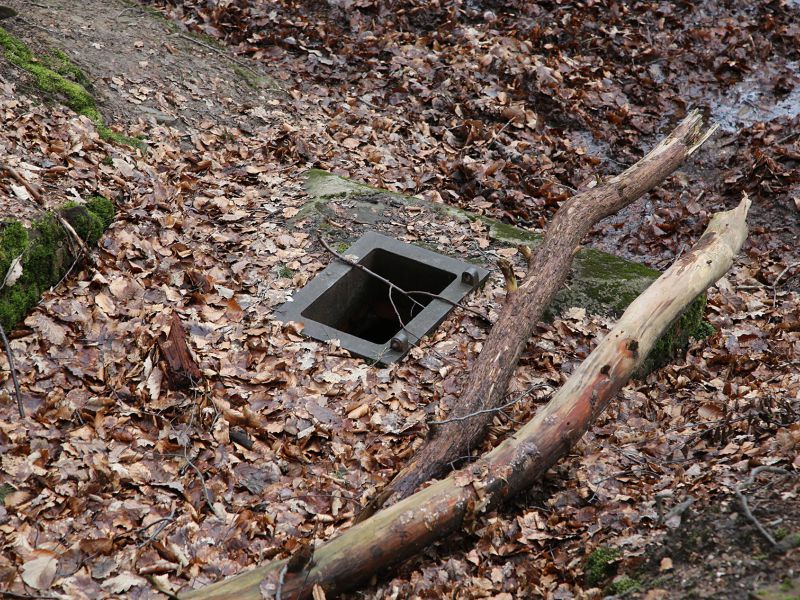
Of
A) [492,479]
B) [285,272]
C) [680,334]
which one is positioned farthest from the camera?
[285,272]

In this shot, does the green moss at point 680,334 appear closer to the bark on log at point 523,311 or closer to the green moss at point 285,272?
the bark on log at point 523,311

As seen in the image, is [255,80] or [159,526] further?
[255,80]

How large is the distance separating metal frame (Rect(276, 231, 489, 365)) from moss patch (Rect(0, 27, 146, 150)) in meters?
2.30

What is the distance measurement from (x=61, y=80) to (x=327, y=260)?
10.1 feet

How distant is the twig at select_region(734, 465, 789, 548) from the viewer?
3219mm

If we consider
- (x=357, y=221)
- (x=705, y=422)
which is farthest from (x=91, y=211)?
(x=705, y=422)

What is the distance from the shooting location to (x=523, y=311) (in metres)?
5.13

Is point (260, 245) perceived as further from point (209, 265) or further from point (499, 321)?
point (499, 321)

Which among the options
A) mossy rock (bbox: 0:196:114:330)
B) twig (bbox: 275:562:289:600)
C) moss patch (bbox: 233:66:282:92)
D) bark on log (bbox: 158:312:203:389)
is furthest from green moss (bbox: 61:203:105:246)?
moss patch (bbox: 233:66:282:92)

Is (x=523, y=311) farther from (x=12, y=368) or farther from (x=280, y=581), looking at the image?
(x=12, y=368)

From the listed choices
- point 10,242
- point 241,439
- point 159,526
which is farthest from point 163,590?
point 10,242

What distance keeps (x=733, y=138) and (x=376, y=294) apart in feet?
15.0

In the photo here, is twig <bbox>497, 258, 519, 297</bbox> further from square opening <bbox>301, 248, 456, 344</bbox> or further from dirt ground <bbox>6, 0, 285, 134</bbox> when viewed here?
dirt ground <bbox>6, 0, 285, 134</bbox>

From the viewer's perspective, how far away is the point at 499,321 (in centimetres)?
507
